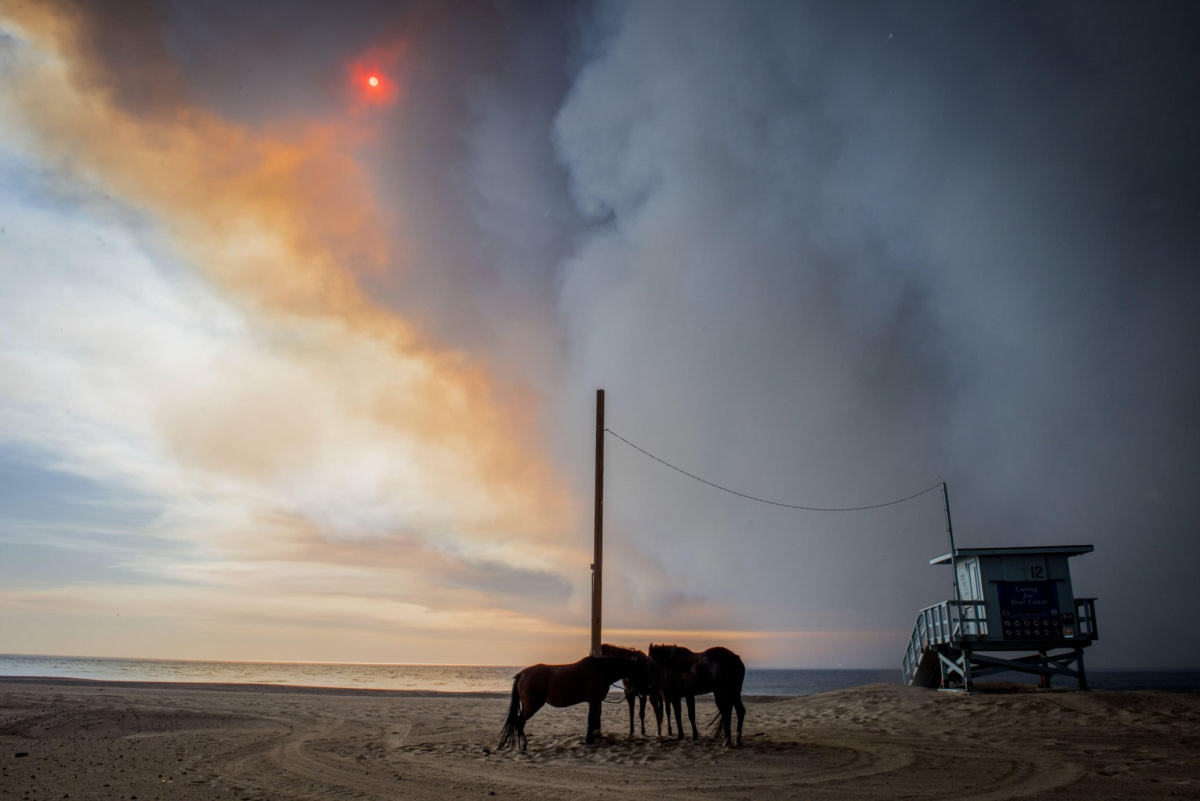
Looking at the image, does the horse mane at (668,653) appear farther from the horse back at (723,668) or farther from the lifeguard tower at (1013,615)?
the lifeguard tower at (1013,615)

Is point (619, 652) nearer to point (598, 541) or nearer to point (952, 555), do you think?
point (598, 541)

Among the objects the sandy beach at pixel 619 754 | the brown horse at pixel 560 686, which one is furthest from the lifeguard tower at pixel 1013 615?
the brown horse at pixel 560 686

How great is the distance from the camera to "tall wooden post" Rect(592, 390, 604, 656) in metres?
15.0

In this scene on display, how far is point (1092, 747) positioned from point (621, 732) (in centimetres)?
899

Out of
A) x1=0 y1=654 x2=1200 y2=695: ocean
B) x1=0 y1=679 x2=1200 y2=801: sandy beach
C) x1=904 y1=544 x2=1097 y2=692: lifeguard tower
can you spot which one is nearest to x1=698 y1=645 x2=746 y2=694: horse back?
x1=0 y1=679 x2=1200 y2=801: sandy beach

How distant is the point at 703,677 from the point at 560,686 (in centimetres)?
275

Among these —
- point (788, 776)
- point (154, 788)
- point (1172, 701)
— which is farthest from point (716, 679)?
point (1172, 701)

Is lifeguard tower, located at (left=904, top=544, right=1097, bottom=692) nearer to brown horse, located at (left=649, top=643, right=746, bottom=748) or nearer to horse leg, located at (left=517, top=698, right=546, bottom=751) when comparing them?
brown horse, located at (left=649, top=643, right=746, bottom=748)

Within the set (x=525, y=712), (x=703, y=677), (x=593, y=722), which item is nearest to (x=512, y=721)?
(x=525, y=712)

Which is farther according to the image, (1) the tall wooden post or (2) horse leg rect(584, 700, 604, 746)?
(1) the tall wooden post

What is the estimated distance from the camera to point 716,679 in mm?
12539

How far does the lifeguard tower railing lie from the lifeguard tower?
3cm

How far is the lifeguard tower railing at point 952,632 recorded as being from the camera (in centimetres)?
2138

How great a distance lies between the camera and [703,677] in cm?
1285
